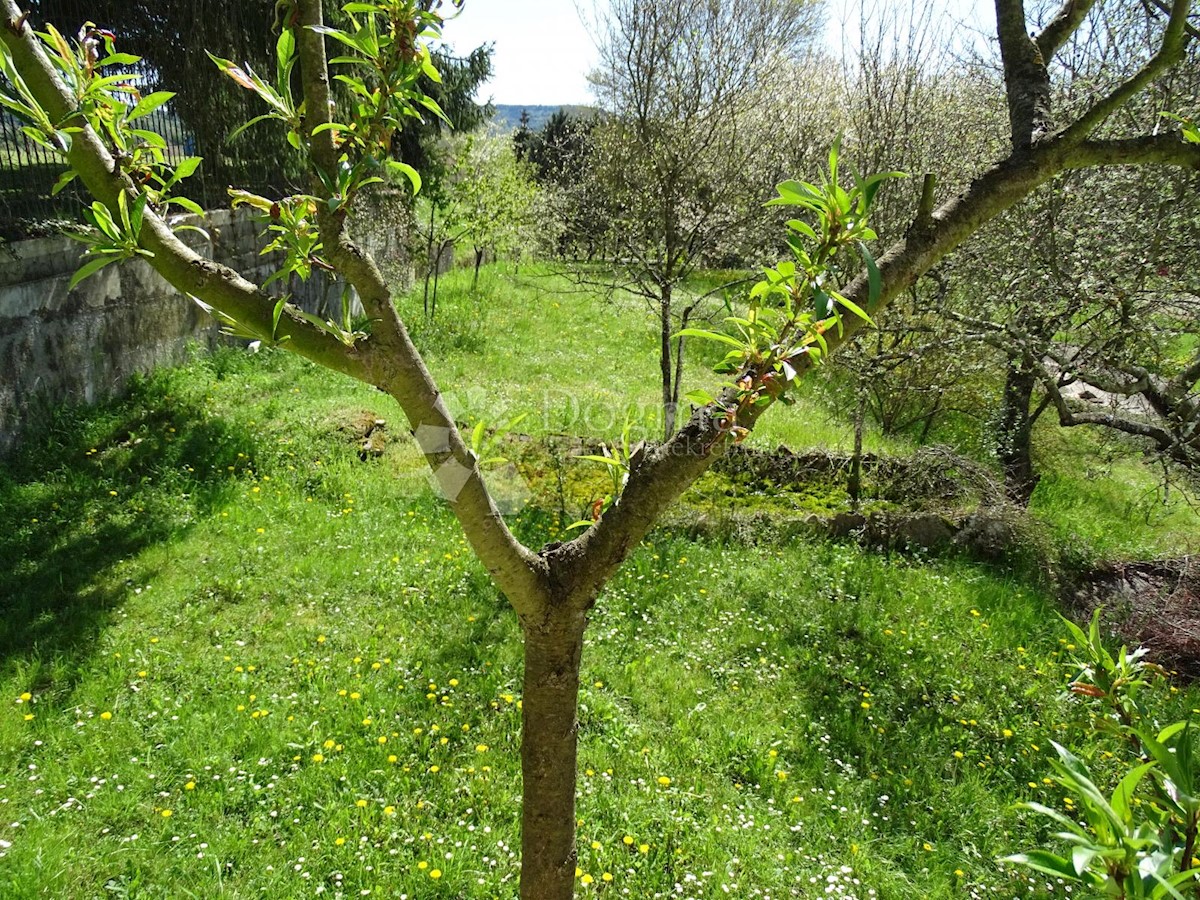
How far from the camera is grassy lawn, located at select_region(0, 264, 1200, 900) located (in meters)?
2.89

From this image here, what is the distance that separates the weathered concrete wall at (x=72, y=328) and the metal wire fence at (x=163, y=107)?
301 mm

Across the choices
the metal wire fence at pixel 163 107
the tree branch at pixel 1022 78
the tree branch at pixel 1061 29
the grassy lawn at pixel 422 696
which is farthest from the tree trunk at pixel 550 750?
the metal wire fence at pixel 163 107

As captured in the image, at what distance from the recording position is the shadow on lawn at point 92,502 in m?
3.99

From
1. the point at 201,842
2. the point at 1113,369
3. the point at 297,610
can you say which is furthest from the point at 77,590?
the point at 1113,369

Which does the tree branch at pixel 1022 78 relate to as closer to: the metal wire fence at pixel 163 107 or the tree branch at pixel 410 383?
the tree branch at pixel 410 383

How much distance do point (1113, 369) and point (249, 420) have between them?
21.0 ft

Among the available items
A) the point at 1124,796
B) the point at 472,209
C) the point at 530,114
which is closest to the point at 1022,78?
the point at 1124,796

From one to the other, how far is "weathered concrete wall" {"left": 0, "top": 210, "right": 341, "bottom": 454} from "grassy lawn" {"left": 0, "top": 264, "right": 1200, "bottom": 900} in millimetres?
356

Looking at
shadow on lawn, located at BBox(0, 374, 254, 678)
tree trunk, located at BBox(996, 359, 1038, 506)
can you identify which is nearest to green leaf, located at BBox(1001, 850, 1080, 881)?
shadow on lawn, located at BBox(0, 374, 254, 678)

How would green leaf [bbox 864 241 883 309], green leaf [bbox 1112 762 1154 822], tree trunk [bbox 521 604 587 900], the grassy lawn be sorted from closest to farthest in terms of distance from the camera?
green leaf [bbox 1112 762 1154 822] → green leaf [bbox 864 241 883 309] → tree trunk [bbox 521 604 587 900] → the grassy lawn

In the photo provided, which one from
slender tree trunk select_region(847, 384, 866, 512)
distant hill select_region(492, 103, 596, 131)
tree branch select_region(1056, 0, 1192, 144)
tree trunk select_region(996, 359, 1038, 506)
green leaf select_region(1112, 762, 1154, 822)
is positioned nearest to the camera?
green leaf select_region(1112, 762, 1154, 822)

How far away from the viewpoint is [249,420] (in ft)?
20.8

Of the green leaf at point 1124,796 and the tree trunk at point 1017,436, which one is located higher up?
the green leaf at point 1124,796

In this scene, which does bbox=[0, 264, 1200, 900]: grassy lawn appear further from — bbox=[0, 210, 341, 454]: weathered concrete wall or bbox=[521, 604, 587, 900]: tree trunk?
bbox=[521, 604, 587, 900]: tree trunk
